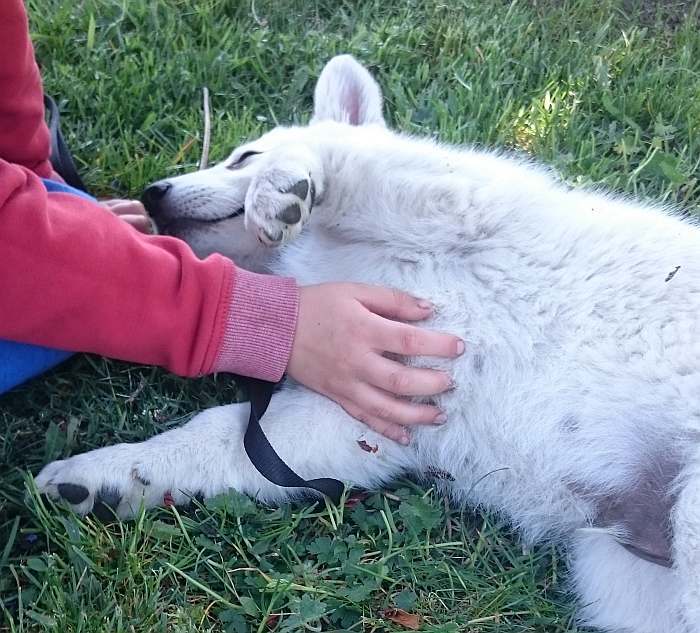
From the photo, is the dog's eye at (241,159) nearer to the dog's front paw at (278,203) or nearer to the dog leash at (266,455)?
the dog's front paw at (278,203)

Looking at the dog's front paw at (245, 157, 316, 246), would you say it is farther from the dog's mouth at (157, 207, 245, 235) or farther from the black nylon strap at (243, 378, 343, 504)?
the black nylon strap at (243, 378, 343, 504)

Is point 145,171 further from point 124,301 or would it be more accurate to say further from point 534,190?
point 534,190

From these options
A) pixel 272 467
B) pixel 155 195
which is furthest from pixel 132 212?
pixel 272 467

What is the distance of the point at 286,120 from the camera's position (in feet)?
11.8

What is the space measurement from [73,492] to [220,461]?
391 millimetres

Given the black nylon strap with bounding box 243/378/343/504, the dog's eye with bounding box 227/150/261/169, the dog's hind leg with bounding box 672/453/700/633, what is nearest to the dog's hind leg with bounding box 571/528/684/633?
the dog's hind leg with bounding box 672/453/700/633

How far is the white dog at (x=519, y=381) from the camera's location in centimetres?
208

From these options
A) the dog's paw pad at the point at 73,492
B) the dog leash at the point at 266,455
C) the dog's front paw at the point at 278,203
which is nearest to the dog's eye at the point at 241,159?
the dog's front paw at the point at 278,203

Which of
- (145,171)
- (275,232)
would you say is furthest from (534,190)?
(145,171)

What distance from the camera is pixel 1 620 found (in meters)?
1.97

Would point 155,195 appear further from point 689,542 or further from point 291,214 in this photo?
point 689,542

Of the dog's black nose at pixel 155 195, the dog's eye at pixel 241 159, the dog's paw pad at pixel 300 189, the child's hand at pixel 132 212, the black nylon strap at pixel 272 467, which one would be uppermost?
the dog's paw pad at pixel 300 189

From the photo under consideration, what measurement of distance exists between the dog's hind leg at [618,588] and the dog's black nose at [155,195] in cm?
168

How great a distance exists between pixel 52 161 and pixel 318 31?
5.03 ft
